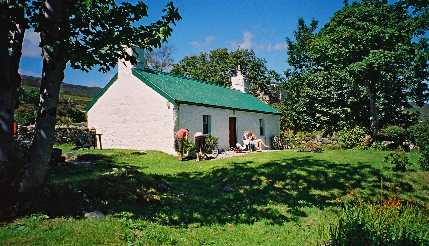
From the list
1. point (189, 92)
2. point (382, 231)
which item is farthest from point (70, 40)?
point (189, 92)

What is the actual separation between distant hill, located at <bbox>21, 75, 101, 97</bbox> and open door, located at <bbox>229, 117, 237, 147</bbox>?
101 ft

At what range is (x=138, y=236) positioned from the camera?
746 cm

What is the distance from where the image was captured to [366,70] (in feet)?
110

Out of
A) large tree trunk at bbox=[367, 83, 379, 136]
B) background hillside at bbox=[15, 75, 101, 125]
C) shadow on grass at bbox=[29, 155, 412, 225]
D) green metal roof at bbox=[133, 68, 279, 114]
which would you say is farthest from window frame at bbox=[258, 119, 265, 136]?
background hillside at bbox=[15, 75, 101, 125]

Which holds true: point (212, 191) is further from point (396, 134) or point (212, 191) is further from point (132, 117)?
point (396, 134)

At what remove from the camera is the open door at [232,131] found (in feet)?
96.8

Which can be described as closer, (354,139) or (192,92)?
(192,92)

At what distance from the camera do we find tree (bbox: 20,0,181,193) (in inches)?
332

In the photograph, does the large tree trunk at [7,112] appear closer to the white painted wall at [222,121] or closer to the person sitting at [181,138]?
the person sitting at [181,138]

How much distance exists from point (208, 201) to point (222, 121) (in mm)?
16885

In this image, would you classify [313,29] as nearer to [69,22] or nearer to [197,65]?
[197,65]

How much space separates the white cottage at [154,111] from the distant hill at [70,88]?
26.4 metres

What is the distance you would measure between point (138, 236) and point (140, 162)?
12061 millimetres

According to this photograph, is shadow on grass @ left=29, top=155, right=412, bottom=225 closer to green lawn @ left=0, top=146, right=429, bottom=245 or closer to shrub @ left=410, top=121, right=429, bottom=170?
green lawn @ left=0, top=146, right=429, bottom=245
